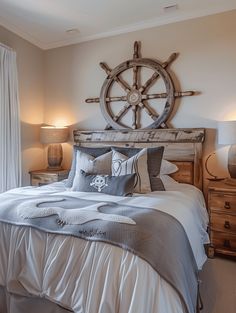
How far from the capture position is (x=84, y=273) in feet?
4.14

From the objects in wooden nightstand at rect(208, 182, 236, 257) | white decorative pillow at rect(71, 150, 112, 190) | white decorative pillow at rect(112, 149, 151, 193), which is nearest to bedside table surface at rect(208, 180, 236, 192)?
wooden nightstand at rect(208, 182, 236, 257)

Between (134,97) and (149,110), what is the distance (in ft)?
0.87

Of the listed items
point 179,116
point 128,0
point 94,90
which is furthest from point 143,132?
point 128,0

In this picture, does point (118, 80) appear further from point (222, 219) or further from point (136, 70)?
point (222, 219)

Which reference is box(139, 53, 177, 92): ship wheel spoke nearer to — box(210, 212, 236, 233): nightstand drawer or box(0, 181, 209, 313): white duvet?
box(210, 212, 236, 233): nightstand drawer

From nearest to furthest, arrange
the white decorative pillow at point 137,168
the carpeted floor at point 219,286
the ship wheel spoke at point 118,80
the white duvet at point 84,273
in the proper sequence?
the white duvet at point 84,273 → the carpeted floor at point 219,286 → the white decorative pillow at point 137,168 → the ship wheel spoke at point 118,80

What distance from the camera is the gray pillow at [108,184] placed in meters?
2.09

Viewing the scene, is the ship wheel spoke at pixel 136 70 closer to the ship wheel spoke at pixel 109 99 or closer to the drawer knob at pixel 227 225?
the ship wheel spoke at pixel 109 99

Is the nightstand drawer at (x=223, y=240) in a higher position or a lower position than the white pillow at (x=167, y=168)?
lower

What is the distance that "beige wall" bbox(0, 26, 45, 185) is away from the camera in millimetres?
3422

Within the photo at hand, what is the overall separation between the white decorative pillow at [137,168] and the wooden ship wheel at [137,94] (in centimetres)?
91

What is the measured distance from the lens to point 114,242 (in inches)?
49.3

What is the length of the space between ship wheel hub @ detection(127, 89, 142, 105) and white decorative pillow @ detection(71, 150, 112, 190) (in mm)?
985

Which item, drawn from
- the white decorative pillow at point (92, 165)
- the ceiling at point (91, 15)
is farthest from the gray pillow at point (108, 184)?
the ceiling at point (91, 15)
